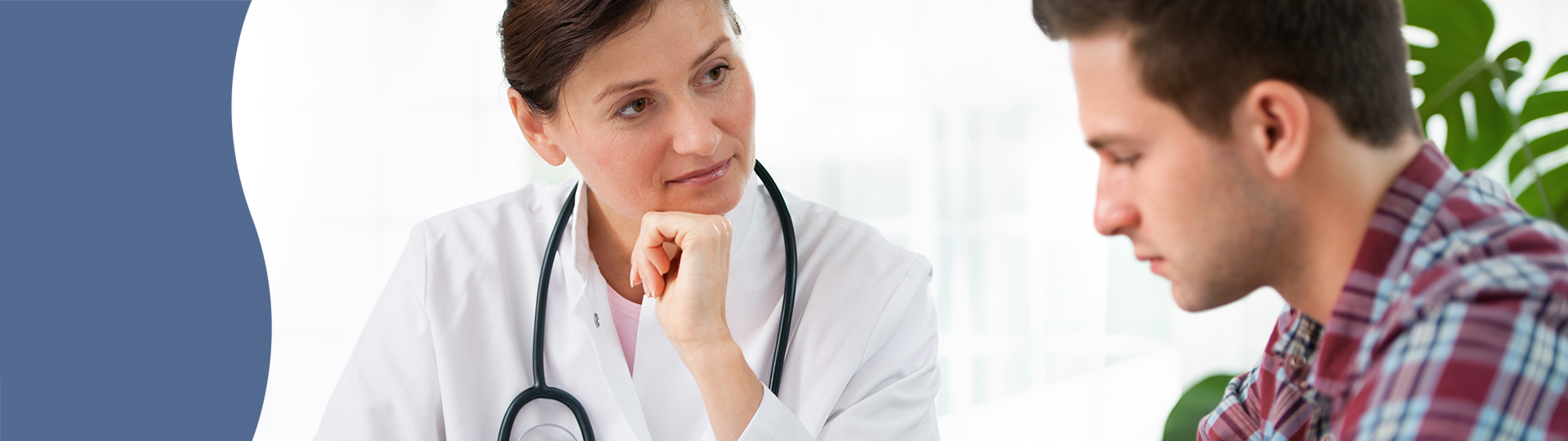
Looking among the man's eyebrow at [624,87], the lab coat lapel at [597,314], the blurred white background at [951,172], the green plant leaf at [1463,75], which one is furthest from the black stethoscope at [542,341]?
the blurred white background at [951,172]

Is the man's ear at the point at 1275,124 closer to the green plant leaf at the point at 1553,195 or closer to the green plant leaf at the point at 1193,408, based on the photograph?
the green plant leaf at the point at 1193,408

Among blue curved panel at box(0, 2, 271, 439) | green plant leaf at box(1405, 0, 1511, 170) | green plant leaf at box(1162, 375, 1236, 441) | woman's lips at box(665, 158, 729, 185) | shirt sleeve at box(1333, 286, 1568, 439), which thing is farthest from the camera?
blue curved panel at box(0, 2, 271, 439)

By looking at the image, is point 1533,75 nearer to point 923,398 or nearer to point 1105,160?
point 923,398

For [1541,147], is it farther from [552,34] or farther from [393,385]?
[393,385]

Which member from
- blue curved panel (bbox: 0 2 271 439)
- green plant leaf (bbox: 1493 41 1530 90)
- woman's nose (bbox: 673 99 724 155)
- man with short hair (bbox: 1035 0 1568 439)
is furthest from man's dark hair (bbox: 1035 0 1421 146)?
blue curved panel (bbox: 0 2 271 439)

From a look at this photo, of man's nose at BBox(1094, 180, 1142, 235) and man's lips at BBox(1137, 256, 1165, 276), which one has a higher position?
man's nose at BBox(1094, 180, 1142, 235)

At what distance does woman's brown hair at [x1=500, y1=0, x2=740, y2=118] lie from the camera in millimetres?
1067

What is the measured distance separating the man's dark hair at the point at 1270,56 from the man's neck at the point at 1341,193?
0.01 metres

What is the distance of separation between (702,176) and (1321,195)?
0.72 metres

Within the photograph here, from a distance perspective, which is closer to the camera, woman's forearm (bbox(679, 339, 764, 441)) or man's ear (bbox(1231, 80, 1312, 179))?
man's ear (bbox(1231, 80, 1312, 179))

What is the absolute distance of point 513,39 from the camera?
3.77 ft

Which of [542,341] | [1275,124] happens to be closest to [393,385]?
[542,341]

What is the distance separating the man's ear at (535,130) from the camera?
1.22m

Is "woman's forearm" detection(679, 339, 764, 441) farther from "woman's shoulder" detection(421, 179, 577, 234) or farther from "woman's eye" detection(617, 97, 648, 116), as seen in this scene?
"woman's shoulder" detection(421, 179, 577, 234)
